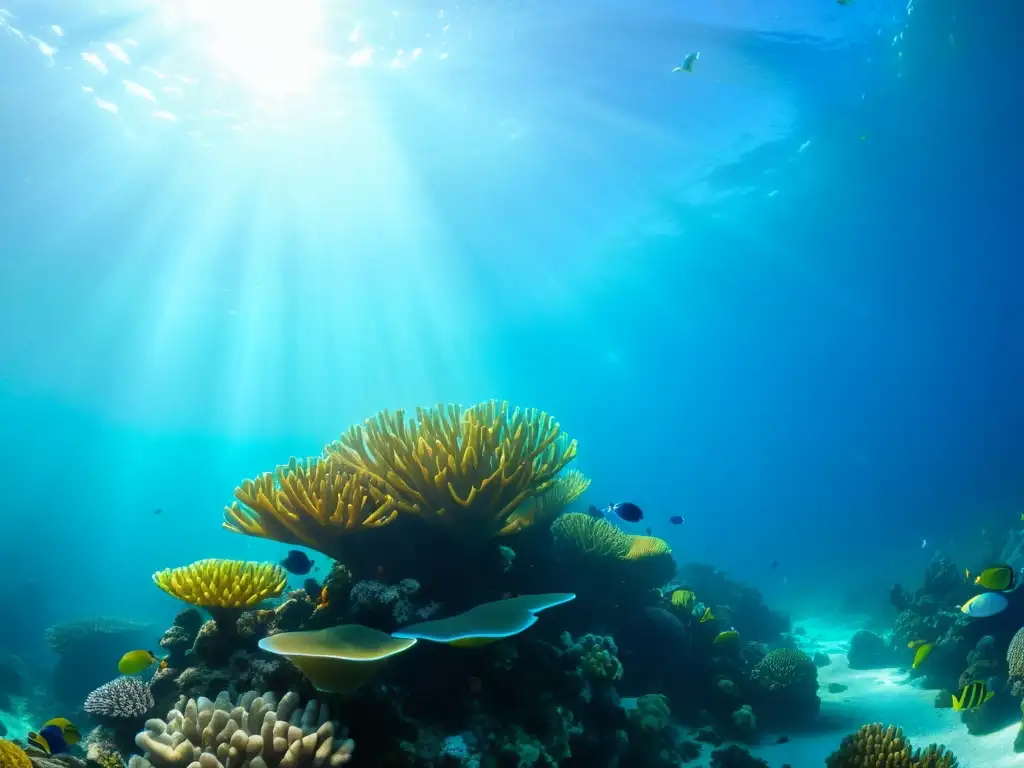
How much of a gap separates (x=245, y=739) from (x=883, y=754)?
517 centimetres

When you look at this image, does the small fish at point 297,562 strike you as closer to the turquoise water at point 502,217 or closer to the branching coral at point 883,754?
the branching coral at point 883,754

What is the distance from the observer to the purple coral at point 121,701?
427 cm

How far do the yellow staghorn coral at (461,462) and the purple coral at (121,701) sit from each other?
95.8 inches

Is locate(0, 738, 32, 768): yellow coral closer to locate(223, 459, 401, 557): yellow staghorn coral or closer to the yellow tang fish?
locate(223, 459, 401, 557): yellow staghorn coral

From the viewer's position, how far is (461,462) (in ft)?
14.7

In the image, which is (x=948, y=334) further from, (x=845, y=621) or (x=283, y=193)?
(x=283, y=193)

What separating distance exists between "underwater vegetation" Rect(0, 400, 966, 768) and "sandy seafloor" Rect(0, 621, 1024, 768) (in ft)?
2.06

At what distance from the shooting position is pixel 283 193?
2730 centimetres

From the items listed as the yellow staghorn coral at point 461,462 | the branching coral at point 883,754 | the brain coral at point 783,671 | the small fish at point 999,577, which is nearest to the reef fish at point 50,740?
the yellow staghorn coral at point 461,462

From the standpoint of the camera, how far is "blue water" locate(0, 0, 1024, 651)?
18.9 meters

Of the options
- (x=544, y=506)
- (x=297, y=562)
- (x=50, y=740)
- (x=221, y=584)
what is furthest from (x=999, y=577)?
(x=50, y=740)

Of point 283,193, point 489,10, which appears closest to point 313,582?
point 489,10

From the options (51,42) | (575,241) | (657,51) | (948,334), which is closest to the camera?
(51,42)

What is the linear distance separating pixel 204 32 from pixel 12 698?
2282cm
